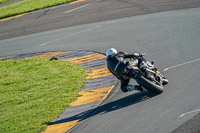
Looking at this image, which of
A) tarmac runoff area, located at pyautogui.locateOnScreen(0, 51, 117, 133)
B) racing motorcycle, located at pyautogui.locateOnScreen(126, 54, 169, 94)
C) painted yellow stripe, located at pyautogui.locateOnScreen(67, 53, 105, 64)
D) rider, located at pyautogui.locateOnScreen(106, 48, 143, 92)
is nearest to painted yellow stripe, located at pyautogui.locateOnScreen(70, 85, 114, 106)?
tarmac runoff area, located at pyautogui.locateOnScreen(0, 51, 117, 133)

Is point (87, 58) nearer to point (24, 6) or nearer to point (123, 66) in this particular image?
point (123, 66)

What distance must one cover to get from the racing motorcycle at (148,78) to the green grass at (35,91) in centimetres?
246

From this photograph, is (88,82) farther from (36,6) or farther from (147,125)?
(36,6)

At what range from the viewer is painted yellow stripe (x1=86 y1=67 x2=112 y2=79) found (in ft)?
44.4

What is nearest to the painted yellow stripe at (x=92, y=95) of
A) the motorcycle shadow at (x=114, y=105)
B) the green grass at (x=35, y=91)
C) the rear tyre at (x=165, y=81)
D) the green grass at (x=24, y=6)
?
the green grass at (x=35, y=91)

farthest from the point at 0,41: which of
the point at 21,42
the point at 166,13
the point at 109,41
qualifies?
the point at 166,13

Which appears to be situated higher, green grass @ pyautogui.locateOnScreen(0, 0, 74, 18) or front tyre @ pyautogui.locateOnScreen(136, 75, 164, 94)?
green grass @ pyautogui.locateOnScreen(0, 0, 74, 18)

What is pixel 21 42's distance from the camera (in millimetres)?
21047

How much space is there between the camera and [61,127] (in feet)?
33.7

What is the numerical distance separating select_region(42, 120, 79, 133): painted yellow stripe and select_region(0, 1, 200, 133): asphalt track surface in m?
0.26

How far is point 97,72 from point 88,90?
5.29ft

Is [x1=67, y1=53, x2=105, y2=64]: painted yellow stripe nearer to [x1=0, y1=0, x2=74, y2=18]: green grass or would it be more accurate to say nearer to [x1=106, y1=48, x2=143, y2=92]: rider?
[x1=106, y1=48, x2=143, y2=92]: rider

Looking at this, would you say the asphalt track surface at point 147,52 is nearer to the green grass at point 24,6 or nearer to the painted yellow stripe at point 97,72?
the green grass at point 24,6

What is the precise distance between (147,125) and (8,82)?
760 centimetres
